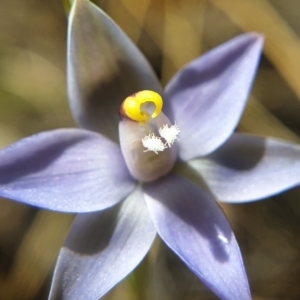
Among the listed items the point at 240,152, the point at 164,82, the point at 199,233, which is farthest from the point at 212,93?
the point at 164,82

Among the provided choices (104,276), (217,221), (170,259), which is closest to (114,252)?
(104,276)

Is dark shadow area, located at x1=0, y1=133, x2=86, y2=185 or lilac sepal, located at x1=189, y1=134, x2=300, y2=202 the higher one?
lilac sepal, located at x1=189, y1=134, x2=300, y2=202

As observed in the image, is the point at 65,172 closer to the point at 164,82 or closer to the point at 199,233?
the point at 199,233

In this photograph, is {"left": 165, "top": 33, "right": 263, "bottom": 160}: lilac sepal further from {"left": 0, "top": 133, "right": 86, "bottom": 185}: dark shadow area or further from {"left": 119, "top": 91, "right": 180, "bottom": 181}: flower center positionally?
{"left": 0, "top": 133, "right": 86, "bottom": 185}: dark shadow area

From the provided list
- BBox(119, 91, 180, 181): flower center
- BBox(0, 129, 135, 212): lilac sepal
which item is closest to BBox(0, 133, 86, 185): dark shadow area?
BBox(0, 129, 135, 212): lilac sepal

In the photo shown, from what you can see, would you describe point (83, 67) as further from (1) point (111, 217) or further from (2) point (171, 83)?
(1) point (111, 217)

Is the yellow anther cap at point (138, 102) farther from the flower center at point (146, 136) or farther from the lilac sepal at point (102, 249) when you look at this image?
the lilac sepal at point (102, 249)

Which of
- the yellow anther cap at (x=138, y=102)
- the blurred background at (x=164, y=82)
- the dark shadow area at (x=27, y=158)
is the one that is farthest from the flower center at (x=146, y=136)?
the blurred background at (x=164, y=82)
